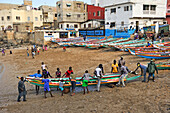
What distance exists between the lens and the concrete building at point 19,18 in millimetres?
46984

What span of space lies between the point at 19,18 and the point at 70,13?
15666 millimetres

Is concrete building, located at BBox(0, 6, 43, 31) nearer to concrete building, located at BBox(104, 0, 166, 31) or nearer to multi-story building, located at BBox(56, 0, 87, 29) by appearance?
multi-story building, located at BBox(56, 0, 87, 29)

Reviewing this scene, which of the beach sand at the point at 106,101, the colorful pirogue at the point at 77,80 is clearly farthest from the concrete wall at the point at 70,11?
the colorful pirogue at the point at 77,80

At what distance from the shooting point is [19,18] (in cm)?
4859

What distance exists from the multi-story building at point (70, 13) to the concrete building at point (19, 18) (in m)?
7.66

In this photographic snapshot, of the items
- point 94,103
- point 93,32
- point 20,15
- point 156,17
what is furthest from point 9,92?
point 20,15

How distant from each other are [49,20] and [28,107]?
47781 mm

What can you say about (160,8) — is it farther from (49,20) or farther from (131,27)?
(49,20)

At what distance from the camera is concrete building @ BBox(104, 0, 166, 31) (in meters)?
34.1

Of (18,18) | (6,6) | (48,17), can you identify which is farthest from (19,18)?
(6,6)

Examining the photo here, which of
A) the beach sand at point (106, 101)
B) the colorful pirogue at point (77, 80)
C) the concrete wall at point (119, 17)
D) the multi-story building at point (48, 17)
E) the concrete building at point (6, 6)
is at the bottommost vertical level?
the beach sand at point (106, 101)

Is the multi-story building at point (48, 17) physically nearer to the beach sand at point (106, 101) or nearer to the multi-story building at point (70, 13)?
the multi-story building at point (70, 13)

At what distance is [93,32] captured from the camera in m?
39.6

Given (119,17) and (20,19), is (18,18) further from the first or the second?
(119,17)
